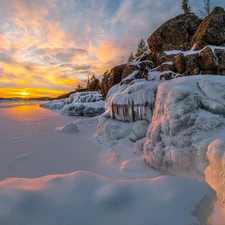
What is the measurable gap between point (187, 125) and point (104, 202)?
8.97ft

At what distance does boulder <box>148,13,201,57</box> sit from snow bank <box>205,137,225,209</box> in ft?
39.6

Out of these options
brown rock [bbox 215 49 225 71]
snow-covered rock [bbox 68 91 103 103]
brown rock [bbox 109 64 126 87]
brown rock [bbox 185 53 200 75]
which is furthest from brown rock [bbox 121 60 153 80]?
snow-covered rock [bbox 68 91 103 103]

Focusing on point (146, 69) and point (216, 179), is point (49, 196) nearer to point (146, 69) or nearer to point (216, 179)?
point (216, 179)

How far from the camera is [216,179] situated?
85.4 inches

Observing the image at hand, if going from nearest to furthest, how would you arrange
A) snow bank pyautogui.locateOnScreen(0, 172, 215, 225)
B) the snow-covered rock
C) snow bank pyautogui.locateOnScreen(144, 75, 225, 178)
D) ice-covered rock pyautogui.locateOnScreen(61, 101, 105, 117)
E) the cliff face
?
snow bank pyautogui.locateOnScreen(0, 172, 215, 225), snow bank pyautogui.locateOnScreen(144, 75, 225, 178), the cliff face, ice-covered rock pyautogui.locateOnScreen(61, 101, 105, 117), the snow-covered rock

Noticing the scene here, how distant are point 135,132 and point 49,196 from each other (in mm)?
4457

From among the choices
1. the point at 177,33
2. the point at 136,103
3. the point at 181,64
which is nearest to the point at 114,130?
the point at 136,103

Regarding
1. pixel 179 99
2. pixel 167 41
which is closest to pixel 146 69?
pixel 167 41

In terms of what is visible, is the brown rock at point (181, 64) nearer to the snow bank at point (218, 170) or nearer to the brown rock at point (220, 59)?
the brown rock at point (220, 59)

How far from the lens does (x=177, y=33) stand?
12664 millimetres

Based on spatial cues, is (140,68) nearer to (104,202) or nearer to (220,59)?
(220,59)

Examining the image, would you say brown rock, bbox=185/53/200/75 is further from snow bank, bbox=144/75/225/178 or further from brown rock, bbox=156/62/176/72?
snow bank, bbox=144/75/225/178

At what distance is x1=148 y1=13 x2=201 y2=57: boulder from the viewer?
12.5 meters

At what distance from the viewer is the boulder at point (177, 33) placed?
12516 mm
